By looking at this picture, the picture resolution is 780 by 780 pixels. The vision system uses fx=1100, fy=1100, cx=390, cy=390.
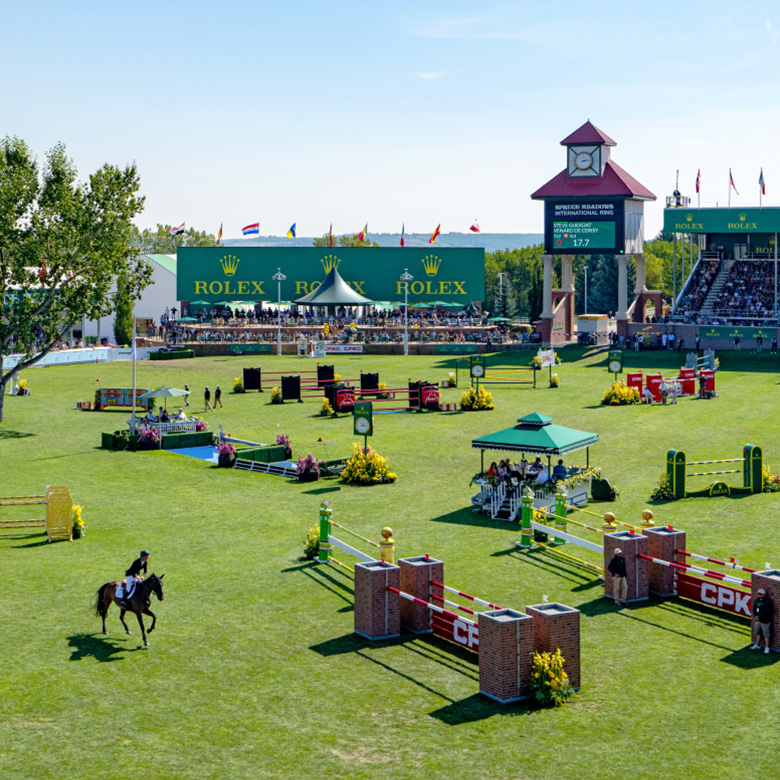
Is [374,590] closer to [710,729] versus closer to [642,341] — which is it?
[710,729]

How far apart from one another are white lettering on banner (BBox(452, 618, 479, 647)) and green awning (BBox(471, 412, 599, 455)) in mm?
10299

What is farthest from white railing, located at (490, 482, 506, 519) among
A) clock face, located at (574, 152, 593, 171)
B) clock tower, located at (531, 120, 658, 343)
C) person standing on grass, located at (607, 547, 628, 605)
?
clock face, located at (574, 152, 593, 171)

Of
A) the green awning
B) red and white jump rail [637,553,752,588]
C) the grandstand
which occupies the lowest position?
red and white jump rail [637,553,752,588]

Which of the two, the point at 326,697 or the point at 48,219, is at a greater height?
the point at 48,219

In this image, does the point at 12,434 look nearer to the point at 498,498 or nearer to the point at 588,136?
the point at 498,498

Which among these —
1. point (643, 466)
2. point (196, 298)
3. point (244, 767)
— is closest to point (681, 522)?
point (643, 466)

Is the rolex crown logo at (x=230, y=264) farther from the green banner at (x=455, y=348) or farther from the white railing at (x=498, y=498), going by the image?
the white railing at (x=498, y=498)

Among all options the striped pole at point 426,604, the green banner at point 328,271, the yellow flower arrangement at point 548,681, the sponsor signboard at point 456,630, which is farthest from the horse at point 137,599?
the green banner at point 328,271

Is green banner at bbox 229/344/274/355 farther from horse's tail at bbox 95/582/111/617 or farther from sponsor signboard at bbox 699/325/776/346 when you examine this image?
horse's tail at bbox 95/582/111/617

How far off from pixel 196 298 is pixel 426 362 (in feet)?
106

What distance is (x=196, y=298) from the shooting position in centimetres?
9975

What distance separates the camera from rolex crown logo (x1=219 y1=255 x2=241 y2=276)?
9900 centimetres

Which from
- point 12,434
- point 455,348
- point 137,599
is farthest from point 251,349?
point 137,599

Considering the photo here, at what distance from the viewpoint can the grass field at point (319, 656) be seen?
1438 centimetres
